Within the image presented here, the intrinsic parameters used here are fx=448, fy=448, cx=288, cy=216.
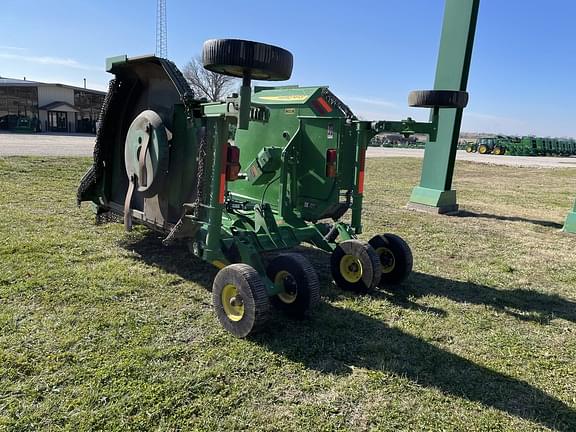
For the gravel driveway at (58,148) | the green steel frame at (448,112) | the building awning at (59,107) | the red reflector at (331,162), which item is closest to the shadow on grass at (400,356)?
the red reflector at (331,162)

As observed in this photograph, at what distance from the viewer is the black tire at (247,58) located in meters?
2.73

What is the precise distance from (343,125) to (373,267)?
1648 mm

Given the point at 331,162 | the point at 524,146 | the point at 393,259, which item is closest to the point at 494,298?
the point at 393,259

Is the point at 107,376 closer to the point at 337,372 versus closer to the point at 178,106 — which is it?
the point at 337,372

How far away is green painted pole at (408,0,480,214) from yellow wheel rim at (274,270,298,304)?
565 centimetres

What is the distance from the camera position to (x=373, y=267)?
13.1ft

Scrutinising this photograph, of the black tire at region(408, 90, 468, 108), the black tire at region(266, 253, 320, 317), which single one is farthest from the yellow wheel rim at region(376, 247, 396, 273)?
the black tire at region(408, 90, 468, 108)

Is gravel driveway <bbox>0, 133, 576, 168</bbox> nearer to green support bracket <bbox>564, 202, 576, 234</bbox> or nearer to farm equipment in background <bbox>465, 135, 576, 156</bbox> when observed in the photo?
farm equipment in background <bbox>465, 135, 576, 156</bbox>

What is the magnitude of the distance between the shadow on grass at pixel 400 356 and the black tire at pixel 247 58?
5.94 feet

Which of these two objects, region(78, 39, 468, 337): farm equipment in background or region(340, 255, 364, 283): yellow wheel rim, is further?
region(340, 255, 364, 283): yellow wheel rim

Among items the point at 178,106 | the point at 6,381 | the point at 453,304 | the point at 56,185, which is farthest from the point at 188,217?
the point at 56,185

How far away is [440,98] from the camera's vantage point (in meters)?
4.21

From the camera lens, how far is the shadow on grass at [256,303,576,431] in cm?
258

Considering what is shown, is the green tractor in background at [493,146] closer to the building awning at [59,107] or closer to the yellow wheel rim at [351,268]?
the building awning at [59,107]
